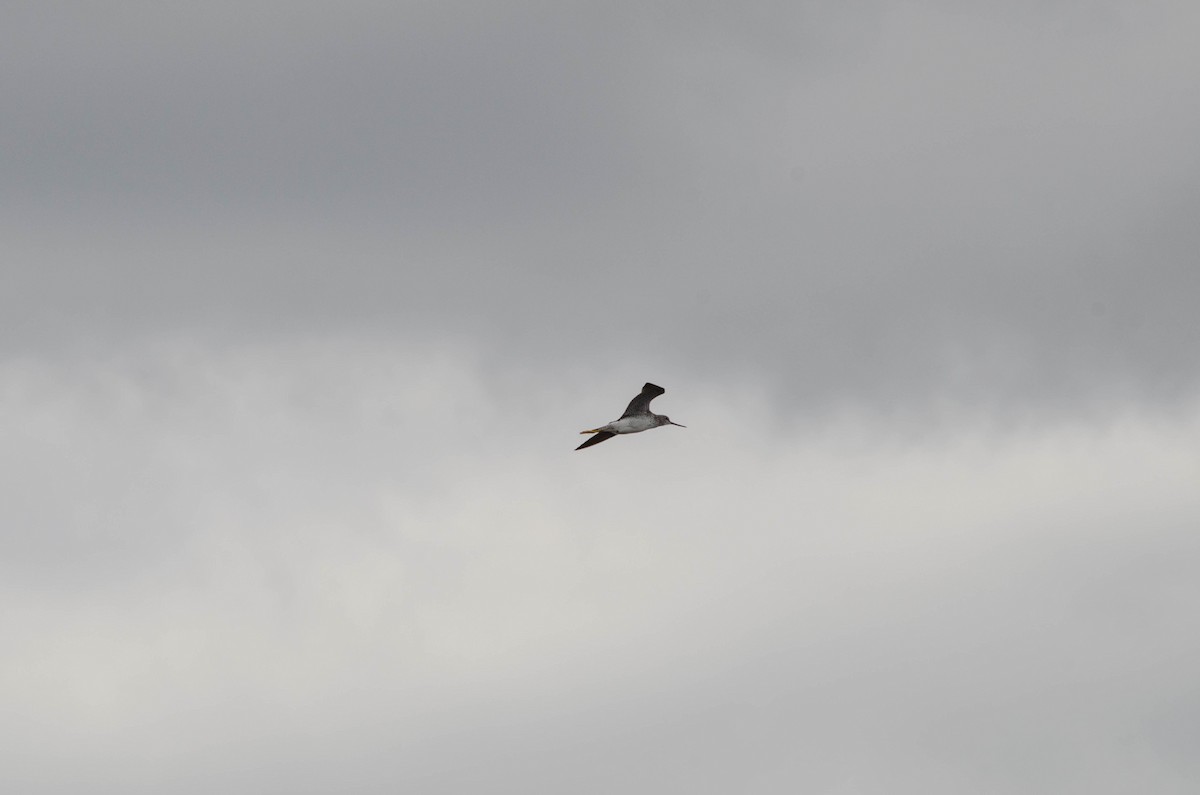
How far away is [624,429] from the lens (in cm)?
11062

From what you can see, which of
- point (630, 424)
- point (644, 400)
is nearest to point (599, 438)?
point (630, 424)

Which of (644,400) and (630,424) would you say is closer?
(644,400)

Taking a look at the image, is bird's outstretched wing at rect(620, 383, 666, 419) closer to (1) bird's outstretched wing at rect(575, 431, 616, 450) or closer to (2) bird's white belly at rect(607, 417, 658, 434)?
(2) bird's white belly at rect(607, 417, 658, 434)

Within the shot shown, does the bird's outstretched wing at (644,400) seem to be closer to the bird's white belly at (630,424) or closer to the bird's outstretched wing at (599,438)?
the bird's white belly at (630,424)

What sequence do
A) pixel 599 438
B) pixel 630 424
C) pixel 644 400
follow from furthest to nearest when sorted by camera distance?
pixel 599 438, pixel 630 424, pixel 644 400

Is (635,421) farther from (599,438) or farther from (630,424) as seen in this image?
(599,438)

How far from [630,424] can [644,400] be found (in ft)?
10.7

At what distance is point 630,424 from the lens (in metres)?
110

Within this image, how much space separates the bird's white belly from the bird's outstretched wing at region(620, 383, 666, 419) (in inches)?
14.6

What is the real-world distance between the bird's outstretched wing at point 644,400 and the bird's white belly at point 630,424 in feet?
1.21

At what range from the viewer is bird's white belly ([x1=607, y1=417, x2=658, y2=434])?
4338 inches

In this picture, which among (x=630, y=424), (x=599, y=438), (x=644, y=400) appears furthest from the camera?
(x=599, y=438)

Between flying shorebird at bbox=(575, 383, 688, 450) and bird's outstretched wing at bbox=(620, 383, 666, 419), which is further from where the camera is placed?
flying shorebird at bbox=(575, 383, 688, 450)

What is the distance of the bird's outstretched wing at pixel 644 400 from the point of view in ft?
347
